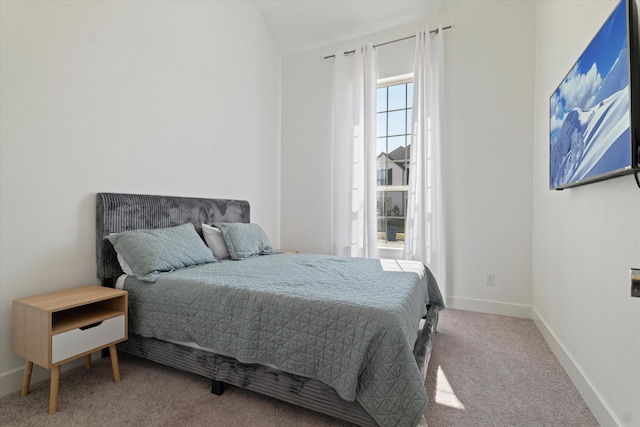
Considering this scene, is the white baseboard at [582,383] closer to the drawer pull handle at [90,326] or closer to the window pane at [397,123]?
the window pane at [397,123]

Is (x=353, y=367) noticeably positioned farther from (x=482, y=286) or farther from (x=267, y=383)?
(x=482, y=286)

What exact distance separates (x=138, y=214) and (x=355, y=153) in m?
2.38

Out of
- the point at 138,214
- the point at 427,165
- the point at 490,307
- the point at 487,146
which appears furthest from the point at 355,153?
the point at 138,214

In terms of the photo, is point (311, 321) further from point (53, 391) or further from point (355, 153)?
point (355, 153)

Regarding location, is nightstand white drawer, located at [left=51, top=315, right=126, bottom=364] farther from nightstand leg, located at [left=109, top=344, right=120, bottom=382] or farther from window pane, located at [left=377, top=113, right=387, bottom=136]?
window pane, located at [left=377, top=113, right=387, bottom=136]

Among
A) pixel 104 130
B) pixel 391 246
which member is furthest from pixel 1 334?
pixel 391 246

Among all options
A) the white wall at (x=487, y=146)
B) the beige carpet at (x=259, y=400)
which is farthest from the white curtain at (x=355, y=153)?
the beige carpet at (x=259, y=400)

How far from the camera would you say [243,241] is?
2895 millimetres

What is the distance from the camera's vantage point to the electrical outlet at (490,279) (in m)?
3.15

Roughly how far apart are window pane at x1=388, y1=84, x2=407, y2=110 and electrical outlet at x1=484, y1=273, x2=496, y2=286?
6.77ft

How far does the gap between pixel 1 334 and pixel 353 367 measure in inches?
76.3

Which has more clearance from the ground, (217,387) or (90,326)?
(90,326)

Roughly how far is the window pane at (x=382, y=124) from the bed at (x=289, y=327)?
1.92 meters

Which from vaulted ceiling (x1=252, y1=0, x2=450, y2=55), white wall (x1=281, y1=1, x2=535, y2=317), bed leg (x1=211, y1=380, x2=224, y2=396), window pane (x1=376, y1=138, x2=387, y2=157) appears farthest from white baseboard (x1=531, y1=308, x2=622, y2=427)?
vaulted ceiling (x1=252, y1=0, x2=450, y2=55)
